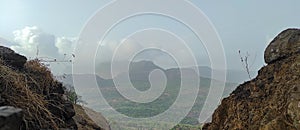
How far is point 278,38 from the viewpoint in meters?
4.55

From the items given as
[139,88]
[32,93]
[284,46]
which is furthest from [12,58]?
[139,88]

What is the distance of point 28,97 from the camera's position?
12.3ft

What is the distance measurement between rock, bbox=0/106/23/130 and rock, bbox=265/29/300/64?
337cm

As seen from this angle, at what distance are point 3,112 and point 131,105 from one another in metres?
10.3

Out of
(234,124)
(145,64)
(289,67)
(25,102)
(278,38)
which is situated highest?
(145,64)

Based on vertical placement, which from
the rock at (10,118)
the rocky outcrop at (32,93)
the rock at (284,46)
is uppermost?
the rock at (284,46)

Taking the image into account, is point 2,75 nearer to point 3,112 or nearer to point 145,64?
point 3,112

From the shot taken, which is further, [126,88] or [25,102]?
[126,88]

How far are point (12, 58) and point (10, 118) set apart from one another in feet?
5.85

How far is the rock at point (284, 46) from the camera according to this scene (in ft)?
14.0

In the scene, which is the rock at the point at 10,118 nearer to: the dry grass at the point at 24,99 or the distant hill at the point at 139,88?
the dry grass at the point at 24,99

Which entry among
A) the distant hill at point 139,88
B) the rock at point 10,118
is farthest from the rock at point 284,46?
the rock at point 10,118

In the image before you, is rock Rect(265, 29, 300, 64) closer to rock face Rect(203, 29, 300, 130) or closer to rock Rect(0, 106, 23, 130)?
rock face Rect(203, 29, 300, 130)

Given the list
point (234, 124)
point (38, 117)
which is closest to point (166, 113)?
point (234, 124)
